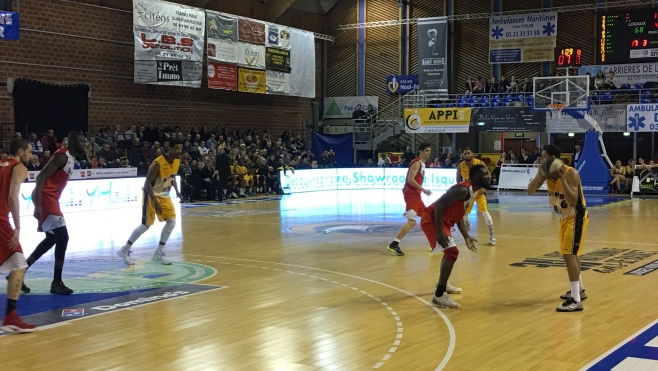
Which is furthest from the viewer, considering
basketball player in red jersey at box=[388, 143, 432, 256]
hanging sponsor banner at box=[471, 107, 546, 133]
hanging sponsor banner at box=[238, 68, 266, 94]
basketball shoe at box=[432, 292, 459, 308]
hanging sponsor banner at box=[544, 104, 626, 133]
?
hanging sponsor banner at box=[238, 68, 266, 94]

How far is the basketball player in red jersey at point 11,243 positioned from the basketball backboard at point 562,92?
83.7ft

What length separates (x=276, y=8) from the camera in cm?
3691

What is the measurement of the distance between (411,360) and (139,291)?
448 cm

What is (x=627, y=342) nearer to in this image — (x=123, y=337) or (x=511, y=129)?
(x=123, y=337)

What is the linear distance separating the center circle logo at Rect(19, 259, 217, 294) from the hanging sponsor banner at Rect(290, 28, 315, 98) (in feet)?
83.0

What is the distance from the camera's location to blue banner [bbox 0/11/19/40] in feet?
77.9

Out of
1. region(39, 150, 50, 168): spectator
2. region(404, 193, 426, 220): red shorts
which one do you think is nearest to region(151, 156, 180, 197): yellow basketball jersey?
region(404, 193, 426, 220): red shorts

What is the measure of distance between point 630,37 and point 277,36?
15.3 meters

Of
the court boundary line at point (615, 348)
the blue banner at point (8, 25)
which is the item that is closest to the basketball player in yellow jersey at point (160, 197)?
the court boundary line at point (615, 348)

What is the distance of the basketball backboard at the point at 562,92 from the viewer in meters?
29.6

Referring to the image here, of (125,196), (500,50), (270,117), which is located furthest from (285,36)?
(125,196)

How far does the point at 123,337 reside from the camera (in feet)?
24.0

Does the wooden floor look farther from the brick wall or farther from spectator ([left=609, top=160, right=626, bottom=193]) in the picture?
spectator ([left=609, top=160, right=626, bottom=193])

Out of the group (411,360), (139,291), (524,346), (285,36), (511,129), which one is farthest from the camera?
(285,36)
